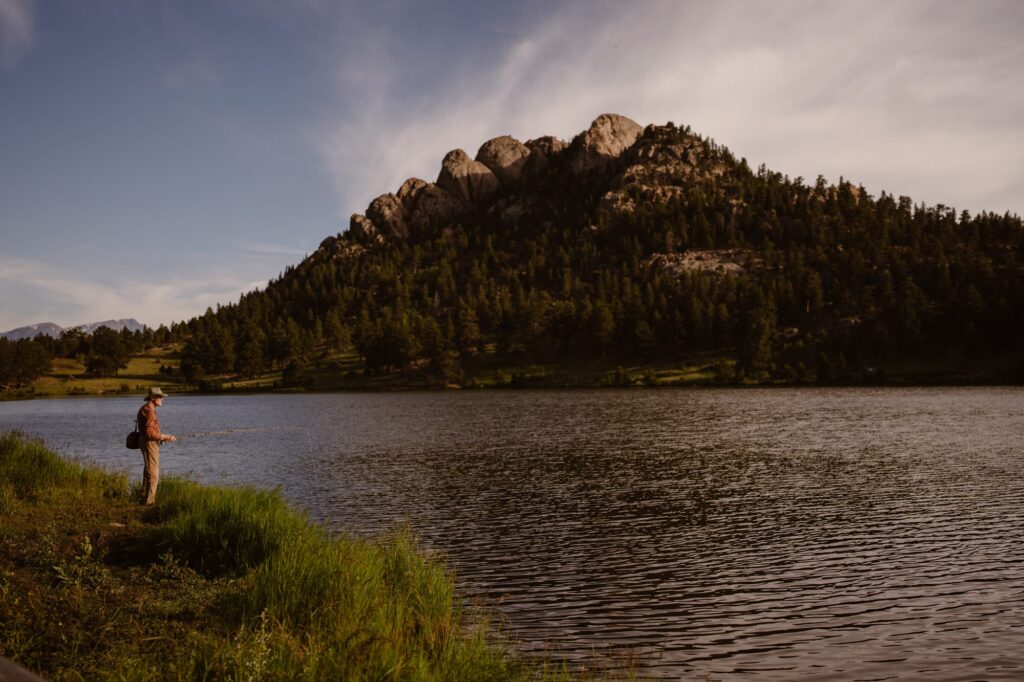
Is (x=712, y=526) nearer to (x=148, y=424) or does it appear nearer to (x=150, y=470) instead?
(x=150, y=470)

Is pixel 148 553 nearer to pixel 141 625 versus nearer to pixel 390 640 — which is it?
pixel 141 625

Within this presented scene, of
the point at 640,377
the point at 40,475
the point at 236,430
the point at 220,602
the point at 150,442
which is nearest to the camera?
the point at 220,602

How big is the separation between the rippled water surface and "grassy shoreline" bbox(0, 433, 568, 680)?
3.75 m

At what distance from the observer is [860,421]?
245 feet

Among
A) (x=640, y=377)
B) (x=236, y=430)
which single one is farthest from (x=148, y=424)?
(x=640, y=377)

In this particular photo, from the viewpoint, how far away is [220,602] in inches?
566

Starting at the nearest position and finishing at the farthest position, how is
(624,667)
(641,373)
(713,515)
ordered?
(624,667) < (713,515) < (641,373)

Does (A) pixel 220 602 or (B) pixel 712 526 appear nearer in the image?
(A) pixel 220 602

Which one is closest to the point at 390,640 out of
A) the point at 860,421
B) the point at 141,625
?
the point at 141,625

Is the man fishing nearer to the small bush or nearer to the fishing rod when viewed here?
the small bush

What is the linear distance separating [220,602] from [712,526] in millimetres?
21965

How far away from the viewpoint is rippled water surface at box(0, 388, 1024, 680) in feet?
55.9

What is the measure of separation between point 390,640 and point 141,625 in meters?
5.41

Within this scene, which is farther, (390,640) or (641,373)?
(641,373)
